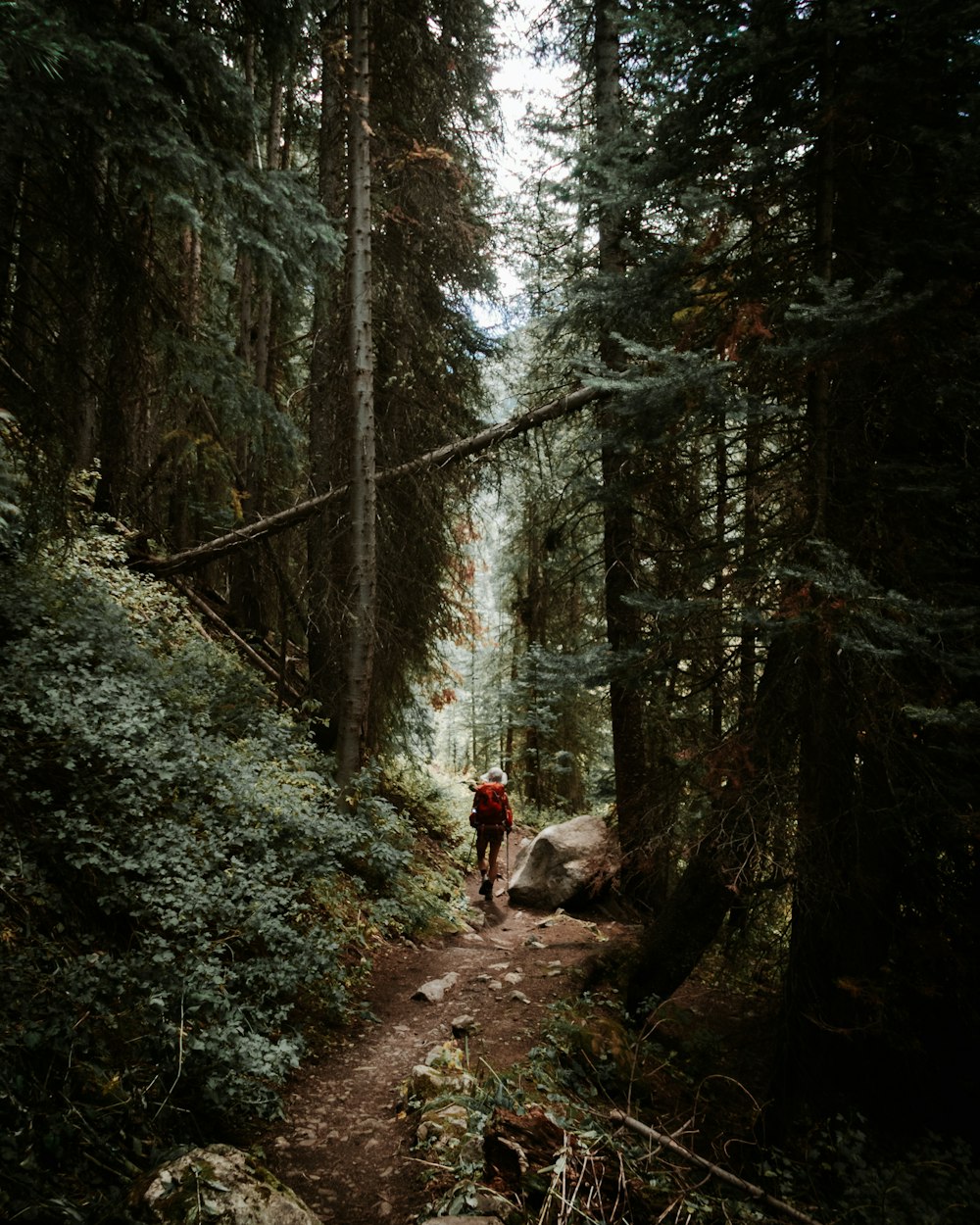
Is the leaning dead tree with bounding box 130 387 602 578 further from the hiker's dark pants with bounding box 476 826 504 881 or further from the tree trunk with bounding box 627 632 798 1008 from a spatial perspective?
the hiker's dark pants with bounding box 476 826 504 881

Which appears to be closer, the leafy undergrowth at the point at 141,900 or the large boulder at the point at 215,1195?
the large boulder at the point at 215,1195

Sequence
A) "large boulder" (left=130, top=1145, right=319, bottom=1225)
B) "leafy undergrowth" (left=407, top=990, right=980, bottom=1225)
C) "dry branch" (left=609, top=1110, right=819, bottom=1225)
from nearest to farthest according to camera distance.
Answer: "large boulder" (left=130, top=1145, right=319, bottom=1225)
"leafy undergrowth" (left=407, top=990, right=980, bottom=1225)
"dry branch" (left=609, top=1110, right=819, bottom=1225)

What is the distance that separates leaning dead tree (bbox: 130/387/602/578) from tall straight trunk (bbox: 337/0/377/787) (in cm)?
50

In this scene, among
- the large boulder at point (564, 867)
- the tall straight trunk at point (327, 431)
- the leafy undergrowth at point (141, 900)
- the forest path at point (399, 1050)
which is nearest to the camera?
the leafy undergrowth at point (141, 900)

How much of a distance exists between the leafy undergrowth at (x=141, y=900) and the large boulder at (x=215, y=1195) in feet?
0.46

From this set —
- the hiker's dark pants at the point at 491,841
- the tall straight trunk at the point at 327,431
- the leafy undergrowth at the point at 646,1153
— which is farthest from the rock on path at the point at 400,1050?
the tall straight trunk at the point at 327,431

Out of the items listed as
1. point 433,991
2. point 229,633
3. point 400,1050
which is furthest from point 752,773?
point 229,633

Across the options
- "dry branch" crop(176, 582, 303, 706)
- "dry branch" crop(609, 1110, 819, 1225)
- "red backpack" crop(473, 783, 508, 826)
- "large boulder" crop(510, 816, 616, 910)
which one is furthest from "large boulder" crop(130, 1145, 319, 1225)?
"dry branch" crop(176, 582, 303, 706)

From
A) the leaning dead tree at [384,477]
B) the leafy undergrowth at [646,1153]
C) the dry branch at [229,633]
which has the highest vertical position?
the leaning dead tree at [384,477]

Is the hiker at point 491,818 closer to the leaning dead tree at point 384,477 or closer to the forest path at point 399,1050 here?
the forest path at point 399,1050

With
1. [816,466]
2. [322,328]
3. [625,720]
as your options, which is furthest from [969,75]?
[322,328]

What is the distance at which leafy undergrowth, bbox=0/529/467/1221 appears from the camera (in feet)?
9.62

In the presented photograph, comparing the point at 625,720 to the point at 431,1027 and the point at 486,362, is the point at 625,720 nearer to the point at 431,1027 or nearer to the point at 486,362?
the point at 431,1027

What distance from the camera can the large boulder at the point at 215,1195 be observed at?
245 cm
